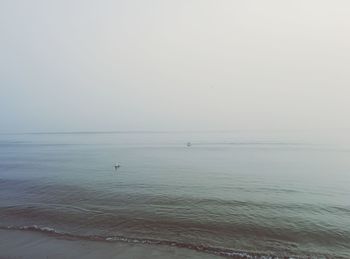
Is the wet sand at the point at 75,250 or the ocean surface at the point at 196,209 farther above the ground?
the wet sand at the point at 75,250

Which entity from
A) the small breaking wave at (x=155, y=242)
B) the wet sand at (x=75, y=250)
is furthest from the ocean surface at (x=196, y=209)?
the wet sand at (x=75, y=250)

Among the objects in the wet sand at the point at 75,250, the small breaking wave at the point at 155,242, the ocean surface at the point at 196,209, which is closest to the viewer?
the wet sand at the point at 75,250

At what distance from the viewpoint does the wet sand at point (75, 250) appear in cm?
1454

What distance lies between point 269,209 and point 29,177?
102 ft

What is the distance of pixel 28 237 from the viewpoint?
1708 centimetres

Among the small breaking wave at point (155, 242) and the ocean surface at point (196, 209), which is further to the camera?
the ocean surface at point (196, 209)

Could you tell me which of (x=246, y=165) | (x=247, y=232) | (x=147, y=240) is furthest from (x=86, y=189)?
(x=246, y=165)

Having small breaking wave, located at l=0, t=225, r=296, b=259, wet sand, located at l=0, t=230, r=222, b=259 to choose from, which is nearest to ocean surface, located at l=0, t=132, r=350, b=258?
small breaking wave, located at l=0, t=225, r=296, b=259

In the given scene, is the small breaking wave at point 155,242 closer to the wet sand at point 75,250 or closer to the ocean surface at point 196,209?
the ocean surface at point 196,209

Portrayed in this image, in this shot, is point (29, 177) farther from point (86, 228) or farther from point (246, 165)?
point (246, 165)

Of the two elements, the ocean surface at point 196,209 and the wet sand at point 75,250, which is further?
the ocean surface at point 196,209

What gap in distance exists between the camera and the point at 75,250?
1524 cm

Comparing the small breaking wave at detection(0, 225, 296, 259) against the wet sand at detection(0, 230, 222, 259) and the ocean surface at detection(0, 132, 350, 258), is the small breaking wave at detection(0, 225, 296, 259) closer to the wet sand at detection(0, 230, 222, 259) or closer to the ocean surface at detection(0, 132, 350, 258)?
the ocean surface at detection(0, 132, 350, 258)

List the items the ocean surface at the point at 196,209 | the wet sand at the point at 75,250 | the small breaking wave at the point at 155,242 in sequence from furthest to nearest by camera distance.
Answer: the ocean surface at the point at 196,209 < the small breaking wave at the point at 155,242 < the wet sand at the point at 75,250
